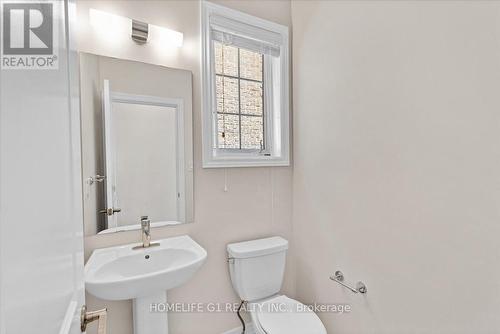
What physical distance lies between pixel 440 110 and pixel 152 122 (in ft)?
4.86

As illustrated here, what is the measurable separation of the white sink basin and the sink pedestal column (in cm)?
14

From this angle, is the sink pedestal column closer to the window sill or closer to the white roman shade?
the window sill

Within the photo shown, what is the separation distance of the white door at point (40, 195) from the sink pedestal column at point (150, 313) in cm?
79

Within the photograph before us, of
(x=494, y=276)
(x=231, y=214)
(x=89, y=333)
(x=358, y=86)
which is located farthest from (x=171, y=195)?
(x=494, y=276)

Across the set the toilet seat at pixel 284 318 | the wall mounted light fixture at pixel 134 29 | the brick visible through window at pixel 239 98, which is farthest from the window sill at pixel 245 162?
the toilet seat at pixel 284 318

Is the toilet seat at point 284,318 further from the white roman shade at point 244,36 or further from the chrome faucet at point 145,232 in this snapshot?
the white roman shade at point 244,36

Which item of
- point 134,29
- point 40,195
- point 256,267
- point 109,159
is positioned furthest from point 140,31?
point 256,267

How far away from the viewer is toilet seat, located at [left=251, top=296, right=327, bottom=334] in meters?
1.41

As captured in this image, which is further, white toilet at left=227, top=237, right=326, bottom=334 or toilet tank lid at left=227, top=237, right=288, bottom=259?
toilet tank lid at left=227, top=237, right=288, bottom=259

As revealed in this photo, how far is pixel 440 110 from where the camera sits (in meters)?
1.15

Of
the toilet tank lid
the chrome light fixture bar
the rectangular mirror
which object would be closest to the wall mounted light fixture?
the chrome light fixture bar

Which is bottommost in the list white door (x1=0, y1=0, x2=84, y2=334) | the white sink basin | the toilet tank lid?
the toilet tank lid

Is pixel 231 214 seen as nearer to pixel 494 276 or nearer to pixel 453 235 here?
pixel 453 235

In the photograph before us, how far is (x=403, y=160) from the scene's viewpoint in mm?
1297
